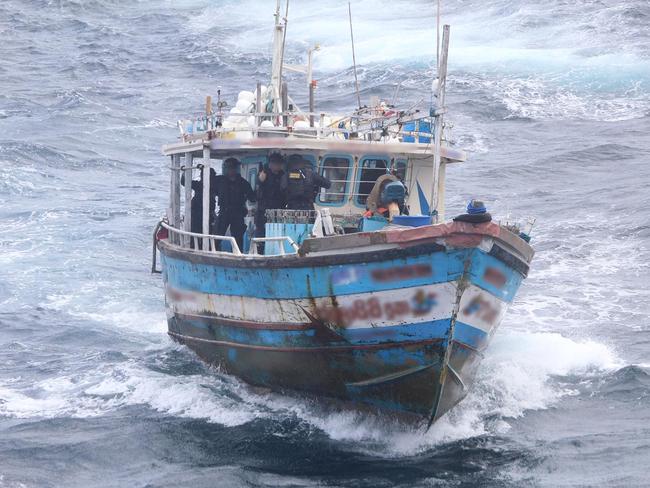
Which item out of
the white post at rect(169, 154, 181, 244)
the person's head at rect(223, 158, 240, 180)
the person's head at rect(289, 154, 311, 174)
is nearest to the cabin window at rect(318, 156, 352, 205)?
the person's head at rect(289, 154, 311, 174)

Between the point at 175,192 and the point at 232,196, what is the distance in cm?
208

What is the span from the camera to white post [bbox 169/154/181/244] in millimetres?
15922

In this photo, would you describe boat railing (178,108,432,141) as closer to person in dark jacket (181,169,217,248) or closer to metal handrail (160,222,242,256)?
person in dark jacket (181,169,217,248)

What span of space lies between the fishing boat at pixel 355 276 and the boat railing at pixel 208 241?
0.12 ft

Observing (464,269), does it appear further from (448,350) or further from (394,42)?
(394,42)

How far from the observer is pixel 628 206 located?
80.1ft

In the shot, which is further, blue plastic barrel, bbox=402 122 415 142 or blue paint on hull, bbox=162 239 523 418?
blue plastic barrel, bbox=402 122 415 142

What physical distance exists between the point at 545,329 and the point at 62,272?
32.9 ft

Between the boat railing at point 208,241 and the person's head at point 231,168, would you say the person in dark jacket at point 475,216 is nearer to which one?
the boat railing at point 208,241

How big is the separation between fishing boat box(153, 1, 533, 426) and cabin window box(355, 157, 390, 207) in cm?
2

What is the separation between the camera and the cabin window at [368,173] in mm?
14117

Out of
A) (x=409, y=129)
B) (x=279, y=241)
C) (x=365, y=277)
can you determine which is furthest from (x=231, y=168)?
(x=365, y=277)

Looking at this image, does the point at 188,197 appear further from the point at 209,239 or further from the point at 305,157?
the point at 305,157

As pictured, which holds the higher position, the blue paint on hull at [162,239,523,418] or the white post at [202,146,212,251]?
the white post at [202,146,212,251]
